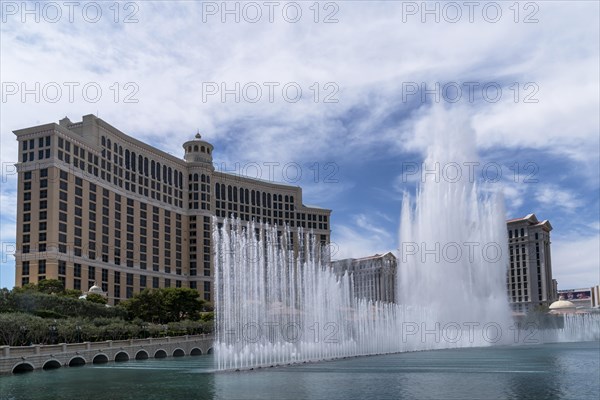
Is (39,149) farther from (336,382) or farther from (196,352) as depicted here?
(336,382)

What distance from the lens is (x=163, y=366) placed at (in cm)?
5362

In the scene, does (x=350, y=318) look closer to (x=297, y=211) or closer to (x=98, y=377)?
(x=98, y=377)

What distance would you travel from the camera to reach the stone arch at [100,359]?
5862cm

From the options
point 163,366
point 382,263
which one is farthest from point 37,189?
point 382,263

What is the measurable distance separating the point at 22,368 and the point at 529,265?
13931cm

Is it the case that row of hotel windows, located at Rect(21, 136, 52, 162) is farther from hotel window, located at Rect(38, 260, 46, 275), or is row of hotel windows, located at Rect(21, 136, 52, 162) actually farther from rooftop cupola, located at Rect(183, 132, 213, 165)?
rooftop cupola, located at Rect(183, 132, 213, 165)

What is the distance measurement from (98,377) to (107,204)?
75.4 metres

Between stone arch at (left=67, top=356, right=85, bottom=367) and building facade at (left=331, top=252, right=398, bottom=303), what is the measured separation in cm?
10264

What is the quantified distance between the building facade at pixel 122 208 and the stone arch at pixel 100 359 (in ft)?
136

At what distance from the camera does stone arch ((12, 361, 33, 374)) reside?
48.4 m

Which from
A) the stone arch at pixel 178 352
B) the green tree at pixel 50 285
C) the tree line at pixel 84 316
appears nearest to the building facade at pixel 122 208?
the green tree at pixel 50 285

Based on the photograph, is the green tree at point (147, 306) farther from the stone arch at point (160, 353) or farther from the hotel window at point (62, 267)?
the stone arch at point (160, 353)

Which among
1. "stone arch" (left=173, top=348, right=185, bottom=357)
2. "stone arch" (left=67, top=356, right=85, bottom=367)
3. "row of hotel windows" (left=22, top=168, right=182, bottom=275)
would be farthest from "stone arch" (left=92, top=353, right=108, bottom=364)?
"row of hotel windows" (left=22, top=168, right=182, bottom=275)

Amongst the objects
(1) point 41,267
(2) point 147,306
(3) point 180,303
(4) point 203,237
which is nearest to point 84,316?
(2) point 147,306
